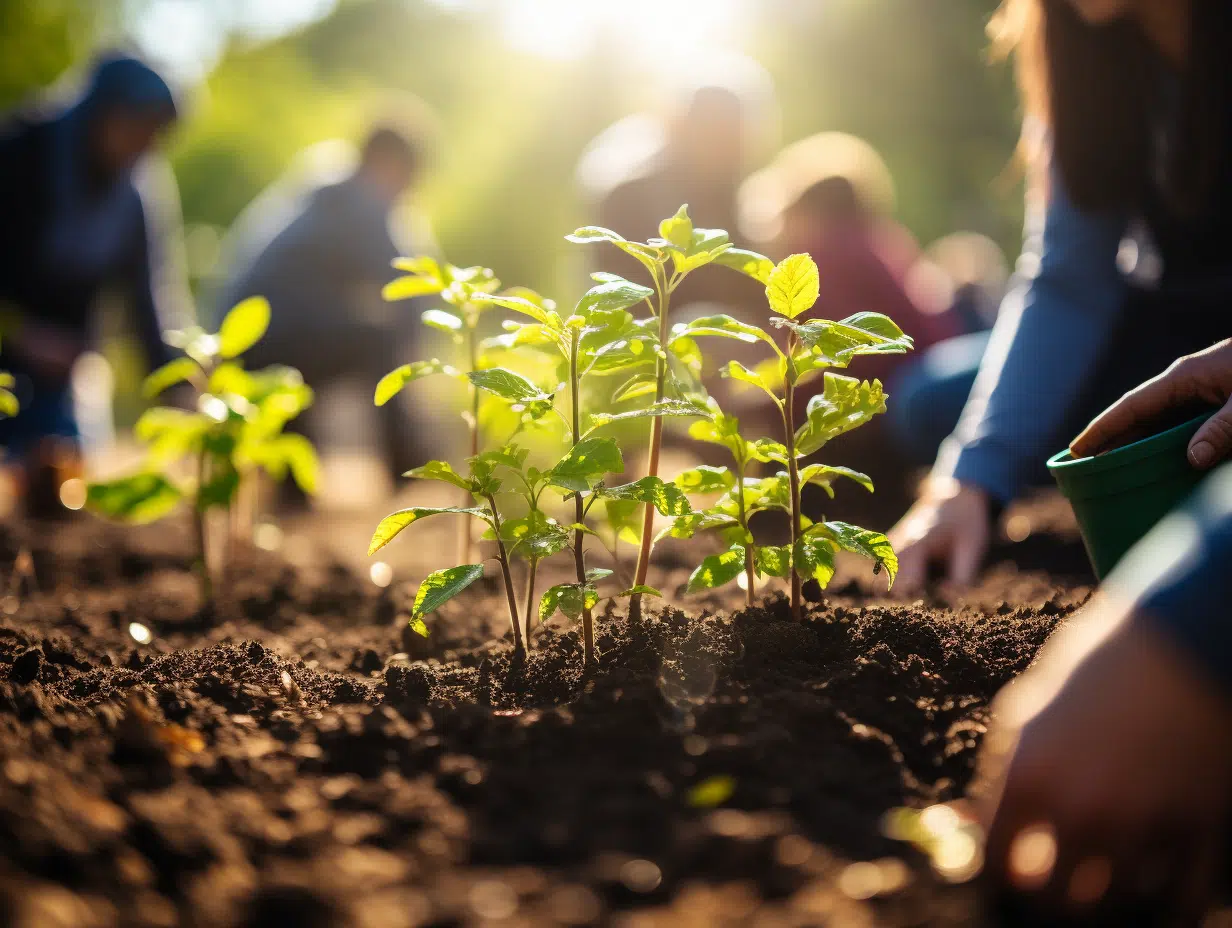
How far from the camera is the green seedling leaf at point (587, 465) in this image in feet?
4.40

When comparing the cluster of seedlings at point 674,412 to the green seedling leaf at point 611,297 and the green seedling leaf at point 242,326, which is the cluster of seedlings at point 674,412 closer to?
the green seedling leaf at point 611,297

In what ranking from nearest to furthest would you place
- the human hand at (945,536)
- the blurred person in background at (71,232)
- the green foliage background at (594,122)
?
the human hand at (945,536) < the blurred person in background at (71,232) < the green foliage background at (594,122)

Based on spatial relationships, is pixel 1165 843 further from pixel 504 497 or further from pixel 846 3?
pixel 846 3

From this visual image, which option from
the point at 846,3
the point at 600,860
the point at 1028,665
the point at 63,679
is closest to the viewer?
the point at 600,860

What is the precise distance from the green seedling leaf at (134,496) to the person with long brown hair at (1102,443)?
5.65 ft

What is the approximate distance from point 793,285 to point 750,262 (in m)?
0.09

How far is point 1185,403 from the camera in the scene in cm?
145

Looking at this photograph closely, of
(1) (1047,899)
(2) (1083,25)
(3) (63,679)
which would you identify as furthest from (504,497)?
(2) (1083,25)

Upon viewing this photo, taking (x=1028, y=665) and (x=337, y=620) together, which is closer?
(x=1028, y=665)

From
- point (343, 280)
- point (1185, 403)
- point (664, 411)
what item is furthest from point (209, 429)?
point (343, 280)

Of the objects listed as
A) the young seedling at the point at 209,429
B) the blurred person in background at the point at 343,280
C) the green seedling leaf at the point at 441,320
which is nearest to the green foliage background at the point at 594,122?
the blurred person in background at the point at 343,280

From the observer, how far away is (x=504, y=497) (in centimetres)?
223

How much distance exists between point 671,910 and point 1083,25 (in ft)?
7.34

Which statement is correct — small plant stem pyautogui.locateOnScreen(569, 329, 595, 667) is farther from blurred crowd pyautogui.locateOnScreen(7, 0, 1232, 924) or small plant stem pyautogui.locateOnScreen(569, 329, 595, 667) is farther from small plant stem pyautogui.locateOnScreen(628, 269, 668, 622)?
blurred crowd pyautogui.locateOnScreen(7, 0, 1232, 924)
